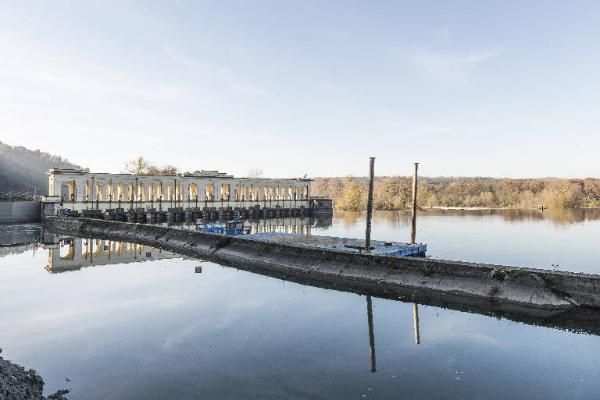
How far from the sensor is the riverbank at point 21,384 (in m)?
7.65

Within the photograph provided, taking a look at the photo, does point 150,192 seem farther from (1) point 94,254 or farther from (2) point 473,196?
(2) point 473,196

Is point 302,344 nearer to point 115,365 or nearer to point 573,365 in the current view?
point 115,365

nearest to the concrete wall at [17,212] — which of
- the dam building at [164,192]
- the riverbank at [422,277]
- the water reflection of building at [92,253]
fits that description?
the dam building at [164,192]

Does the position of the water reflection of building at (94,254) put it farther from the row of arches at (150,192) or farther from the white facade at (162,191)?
the row of arches at (150,192)

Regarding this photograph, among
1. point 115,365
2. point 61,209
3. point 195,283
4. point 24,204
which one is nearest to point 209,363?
point 115,365

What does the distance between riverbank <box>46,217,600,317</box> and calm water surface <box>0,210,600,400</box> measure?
69.5 inches

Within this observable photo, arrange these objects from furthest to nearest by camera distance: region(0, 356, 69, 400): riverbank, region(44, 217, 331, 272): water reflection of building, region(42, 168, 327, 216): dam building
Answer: region(42, 168, 327, 216): dam building → region(44, 217, 331, 272): water reflection of building → region(0, 356, 69, 400): riverbank

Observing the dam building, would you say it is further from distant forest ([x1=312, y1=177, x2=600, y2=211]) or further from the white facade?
distant forest ([x1=312, y1=177, x2=600, y2=211])

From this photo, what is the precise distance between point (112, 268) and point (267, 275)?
9.38 m

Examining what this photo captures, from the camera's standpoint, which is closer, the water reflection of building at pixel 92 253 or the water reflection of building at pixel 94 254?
the water reflection of building at pixel 94 254

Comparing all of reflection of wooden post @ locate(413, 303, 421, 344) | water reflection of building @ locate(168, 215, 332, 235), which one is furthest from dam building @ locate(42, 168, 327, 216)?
reflection of wooden post @ locate(413, 303, 421, 344)

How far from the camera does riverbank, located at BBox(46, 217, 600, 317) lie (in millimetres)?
15492

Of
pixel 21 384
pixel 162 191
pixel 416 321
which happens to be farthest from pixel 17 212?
pixel 416 321

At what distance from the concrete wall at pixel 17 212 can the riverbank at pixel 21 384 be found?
165 ft
